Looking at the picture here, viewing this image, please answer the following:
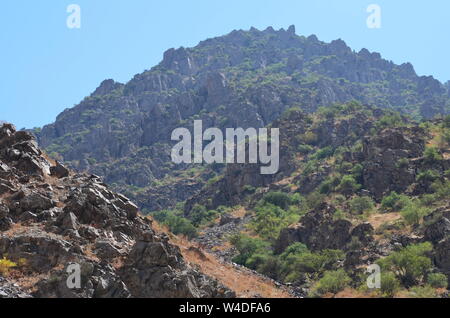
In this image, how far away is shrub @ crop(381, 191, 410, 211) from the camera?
201ft

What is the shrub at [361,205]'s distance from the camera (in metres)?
63.6

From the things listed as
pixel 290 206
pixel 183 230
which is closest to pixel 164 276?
pixel 183 230

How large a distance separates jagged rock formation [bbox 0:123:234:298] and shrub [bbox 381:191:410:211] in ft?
133

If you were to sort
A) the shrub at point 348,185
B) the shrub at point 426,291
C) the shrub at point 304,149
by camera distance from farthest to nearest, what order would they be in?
the shrub at point 304,149, the shrub at point 348,185, the shrub at point 426,291

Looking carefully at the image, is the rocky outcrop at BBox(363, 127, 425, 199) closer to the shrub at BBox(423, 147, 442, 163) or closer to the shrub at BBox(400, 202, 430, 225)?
the shrub at BBox(423, 147, 442, 163)

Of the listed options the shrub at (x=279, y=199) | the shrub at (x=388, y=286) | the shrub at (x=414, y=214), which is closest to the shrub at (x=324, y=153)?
the shrub at (x=279, y=199)

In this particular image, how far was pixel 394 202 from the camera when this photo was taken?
206ft

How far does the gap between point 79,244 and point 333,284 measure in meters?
21.7

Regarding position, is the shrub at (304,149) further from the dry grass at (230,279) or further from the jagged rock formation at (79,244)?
the jagged rock formation at (79,244)

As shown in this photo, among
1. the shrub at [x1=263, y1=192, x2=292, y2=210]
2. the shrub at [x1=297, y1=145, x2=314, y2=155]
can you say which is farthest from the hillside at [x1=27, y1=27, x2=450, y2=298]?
the shrub at [x1=297, y1=145, x2=314, y2=155]

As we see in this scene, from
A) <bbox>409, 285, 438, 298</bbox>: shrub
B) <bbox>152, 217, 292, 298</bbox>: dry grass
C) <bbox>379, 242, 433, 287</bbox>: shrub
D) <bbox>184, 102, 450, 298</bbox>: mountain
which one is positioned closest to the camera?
→ <bbox>152, 217, 292, 298</bbox>: dry grass

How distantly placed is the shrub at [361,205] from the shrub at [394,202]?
162 centimetres

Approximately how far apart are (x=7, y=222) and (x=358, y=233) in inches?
1506

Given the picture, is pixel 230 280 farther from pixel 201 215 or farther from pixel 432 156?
pixel 201 215
